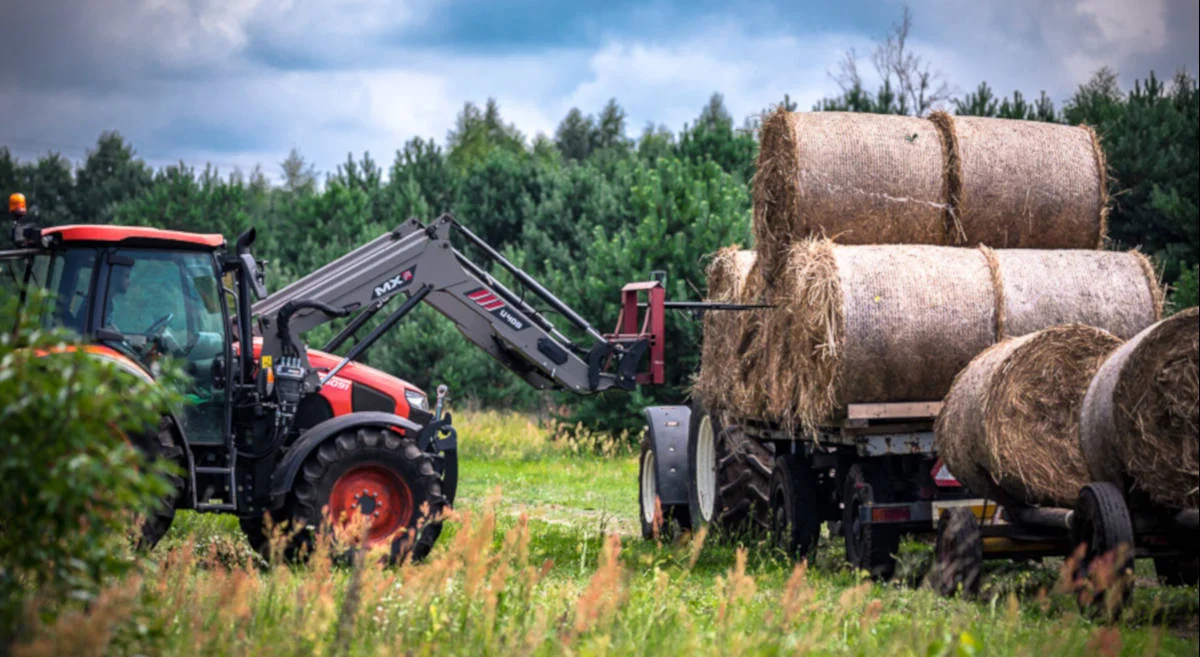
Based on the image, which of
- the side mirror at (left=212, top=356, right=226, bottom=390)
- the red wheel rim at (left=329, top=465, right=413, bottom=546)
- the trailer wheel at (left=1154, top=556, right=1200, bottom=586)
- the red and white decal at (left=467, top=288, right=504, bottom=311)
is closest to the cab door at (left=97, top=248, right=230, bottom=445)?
the side mirror at (left=212, top=356, right=226, bottom=390)

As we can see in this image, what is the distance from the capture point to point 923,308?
29.0 ft

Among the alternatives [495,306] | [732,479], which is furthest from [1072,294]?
[495,306]

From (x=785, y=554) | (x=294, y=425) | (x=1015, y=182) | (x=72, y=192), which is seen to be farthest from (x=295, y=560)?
(x=72, y=192)

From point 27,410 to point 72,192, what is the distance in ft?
164

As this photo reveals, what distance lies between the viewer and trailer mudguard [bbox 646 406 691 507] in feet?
39.5

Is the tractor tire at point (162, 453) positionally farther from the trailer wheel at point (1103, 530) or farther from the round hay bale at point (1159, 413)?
the round hay bale at point (1159, 413)

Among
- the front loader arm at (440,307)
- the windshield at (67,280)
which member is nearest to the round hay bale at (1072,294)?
the front loader arm at (440,307)

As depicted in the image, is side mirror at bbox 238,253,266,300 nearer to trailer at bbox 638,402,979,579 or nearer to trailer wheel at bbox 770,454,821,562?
trailer at bbox 638,402,979,579

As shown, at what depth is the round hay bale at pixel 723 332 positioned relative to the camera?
11.0 metres

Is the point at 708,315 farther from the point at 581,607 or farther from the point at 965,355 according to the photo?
the point at 581,607

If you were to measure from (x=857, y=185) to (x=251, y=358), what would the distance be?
A: 4.48 m

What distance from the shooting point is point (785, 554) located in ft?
32.3

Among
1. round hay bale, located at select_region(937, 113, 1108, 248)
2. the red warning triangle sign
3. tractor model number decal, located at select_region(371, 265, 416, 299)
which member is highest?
round hay bale, located at select_region(937, 113, 1108, 248)

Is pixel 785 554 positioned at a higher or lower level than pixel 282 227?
lower
